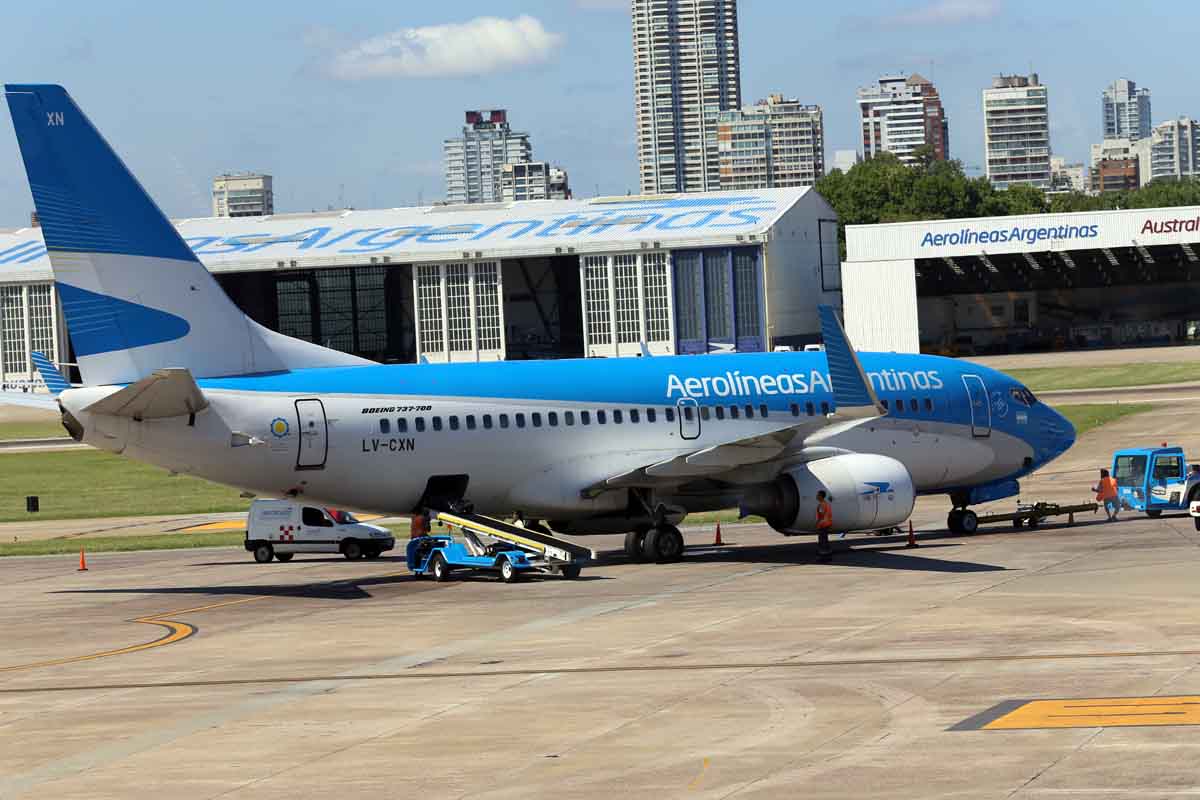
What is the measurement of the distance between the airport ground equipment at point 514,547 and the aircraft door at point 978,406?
39.8ft

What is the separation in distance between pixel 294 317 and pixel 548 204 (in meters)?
21.5

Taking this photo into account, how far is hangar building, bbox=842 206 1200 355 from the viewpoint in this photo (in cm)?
12794

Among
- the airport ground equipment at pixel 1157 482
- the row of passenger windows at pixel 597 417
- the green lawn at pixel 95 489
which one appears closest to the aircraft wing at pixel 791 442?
the row of passenger windows at pixel 597 417

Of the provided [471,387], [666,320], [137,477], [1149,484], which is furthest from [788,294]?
[471,387]

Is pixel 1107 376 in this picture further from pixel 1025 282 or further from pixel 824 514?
pixel 824 514

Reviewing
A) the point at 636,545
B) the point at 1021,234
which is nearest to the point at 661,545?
the point at 636,545

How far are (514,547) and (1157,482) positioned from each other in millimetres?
18930

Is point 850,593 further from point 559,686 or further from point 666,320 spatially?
point 666,320

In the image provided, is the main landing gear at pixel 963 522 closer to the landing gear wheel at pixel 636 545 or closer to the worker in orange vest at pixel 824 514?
the worker in orange vest at pixel 824 514

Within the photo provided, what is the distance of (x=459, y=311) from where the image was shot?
128m

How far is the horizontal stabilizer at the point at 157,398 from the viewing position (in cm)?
3556

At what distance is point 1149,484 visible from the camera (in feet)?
156

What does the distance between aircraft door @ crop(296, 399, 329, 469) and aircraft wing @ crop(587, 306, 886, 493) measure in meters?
6.86

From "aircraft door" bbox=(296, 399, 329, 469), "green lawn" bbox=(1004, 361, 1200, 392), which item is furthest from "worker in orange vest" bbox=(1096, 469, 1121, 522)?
"green lawn" bbox=(1004, 361, 1200, 392)
